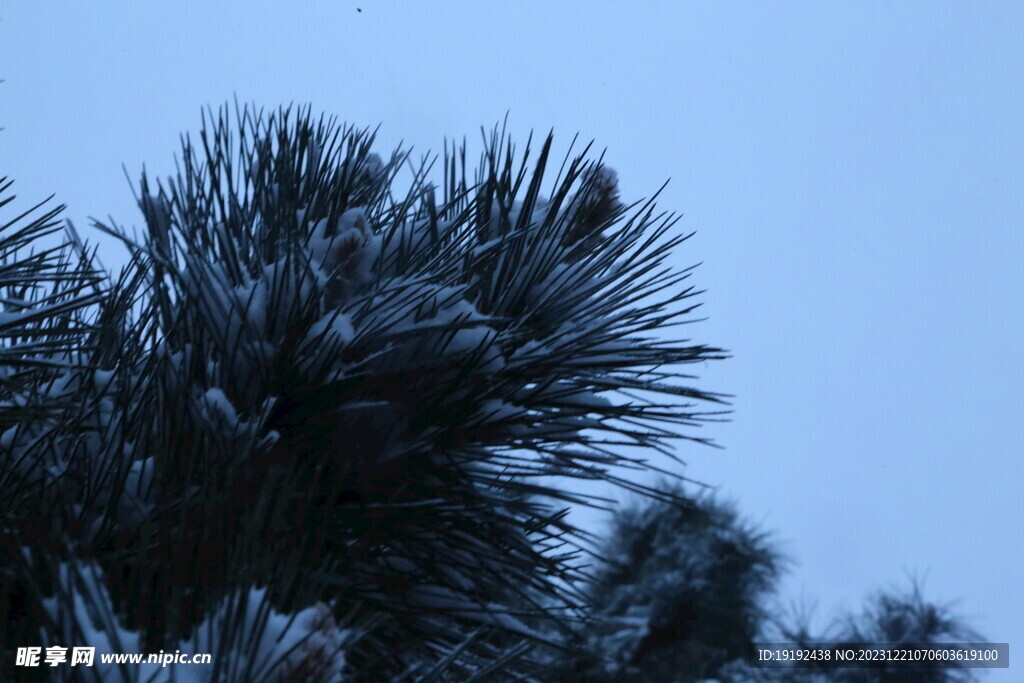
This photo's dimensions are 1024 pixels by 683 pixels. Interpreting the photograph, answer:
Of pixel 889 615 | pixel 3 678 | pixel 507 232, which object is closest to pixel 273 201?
pixel 507 232

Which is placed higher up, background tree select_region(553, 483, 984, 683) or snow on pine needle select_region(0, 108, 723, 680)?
background tree select_region(553, 483, 984, 683)

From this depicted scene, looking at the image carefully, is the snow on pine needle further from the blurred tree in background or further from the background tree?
the background tree

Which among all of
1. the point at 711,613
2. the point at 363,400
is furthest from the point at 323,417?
the point at 711,613

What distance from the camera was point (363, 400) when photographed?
153cm

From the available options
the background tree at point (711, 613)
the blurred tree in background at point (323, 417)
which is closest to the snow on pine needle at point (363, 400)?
the blurred tree in background at point (323, 417)

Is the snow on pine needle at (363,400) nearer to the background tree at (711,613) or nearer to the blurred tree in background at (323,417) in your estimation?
the blurred tree in background at (323,417)

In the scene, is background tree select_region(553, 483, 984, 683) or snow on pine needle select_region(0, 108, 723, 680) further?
background tree select_region(553, 483, 984, 683)

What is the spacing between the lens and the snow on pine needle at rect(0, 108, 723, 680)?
1330 mm

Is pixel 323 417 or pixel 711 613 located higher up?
pixel 711 613

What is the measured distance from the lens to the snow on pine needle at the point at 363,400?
1330 millimetres

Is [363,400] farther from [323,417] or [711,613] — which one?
[711,613]

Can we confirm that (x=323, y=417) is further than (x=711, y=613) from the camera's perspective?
No

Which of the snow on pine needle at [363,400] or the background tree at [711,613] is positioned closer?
the snow on pine needle at [363,400]

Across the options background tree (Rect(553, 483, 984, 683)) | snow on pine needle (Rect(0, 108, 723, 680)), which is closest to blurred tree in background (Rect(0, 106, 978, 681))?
snow on pine needle (Rect(0, 108, 723, 680))
